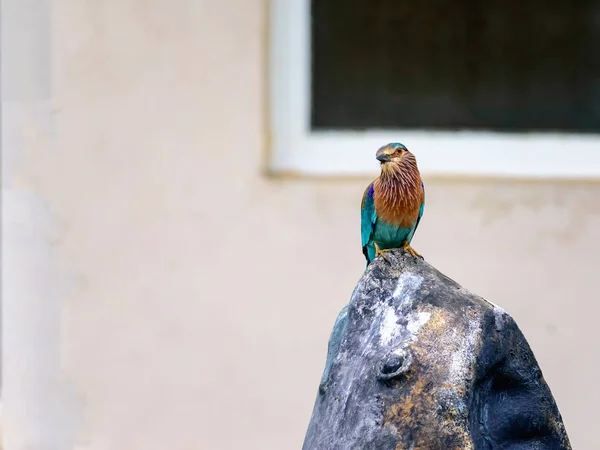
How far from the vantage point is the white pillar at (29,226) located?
3611mm

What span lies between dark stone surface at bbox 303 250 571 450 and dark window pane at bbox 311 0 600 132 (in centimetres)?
260

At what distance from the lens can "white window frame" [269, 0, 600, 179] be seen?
369 cm

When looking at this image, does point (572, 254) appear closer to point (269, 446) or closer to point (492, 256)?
point (492, 256)

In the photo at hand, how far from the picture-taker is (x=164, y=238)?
3.64 m

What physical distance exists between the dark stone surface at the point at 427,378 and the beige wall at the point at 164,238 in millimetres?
2032

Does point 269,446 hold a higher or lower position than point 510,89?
lower

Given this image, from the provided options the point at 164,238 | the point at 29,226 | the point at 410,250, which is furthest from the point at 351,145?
the point at 410,250

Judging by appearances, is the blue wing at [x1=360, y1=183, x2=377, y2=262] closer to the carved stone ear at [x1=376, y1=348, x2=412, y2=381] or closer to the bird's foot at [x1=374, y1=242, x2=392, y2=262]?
the bird's foot at [x1=374, y1=242, x2=392, y2=262]

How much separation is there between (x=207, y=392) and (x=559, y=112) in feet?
7.39

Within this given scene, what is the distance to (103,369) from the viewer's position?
12.0 ft

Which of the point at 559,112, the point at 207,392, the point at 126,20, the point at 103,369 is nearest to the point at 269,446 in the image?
the point at 207,392

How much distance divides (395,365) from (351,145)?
235 centimetres

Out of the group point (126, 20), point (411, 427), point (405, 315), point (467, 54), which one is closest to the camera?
point (411, 427)

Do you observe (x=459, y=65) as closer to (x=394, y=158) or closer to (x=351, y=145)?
(x=351, y=145)
